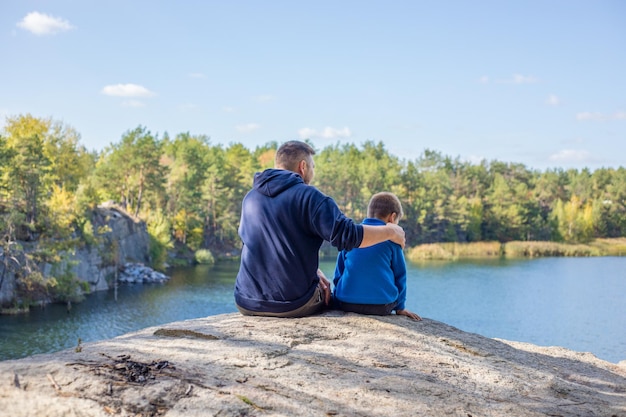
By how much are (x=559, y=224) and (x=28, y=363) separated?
6050cm

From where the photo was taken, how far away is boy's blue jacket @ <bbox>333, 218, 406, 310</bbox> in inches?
151

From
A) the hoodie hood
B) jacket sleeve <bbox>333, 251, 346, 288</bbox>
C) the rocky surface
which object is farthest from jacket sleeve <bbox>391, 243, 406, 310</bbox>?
the hoodie hood

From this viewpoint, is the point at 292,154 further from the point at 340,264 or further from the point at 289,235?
the point at 340,264

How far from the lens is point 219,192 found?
4703 centimetres

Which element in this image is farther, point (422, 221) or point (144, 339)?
point (422, 221)

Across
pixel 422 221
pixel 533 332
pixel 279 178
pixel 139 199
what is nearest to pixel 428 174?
pixel 422 221

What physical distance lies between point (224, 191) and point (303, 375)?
45.5m

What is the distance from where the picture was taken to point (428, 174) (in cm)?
6012

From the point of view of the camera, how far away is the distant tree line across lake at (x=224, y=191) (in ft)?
78.3

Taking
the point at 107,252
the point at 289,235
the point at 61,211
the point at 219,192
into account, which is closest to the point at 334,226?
the point at 289,235

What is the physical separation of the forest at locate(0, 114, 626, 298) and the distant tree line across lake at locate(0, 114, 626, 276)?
0.08 metres

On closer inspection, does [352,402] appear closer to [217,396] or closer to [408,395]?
[408,395]

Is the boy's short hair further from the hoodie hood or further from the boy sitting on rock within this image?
the hoodie hood

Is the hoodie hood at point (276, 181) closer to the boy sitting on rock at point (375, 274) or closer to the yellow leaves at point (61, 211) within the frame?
the boy sitting on rock at point (375, 274)
